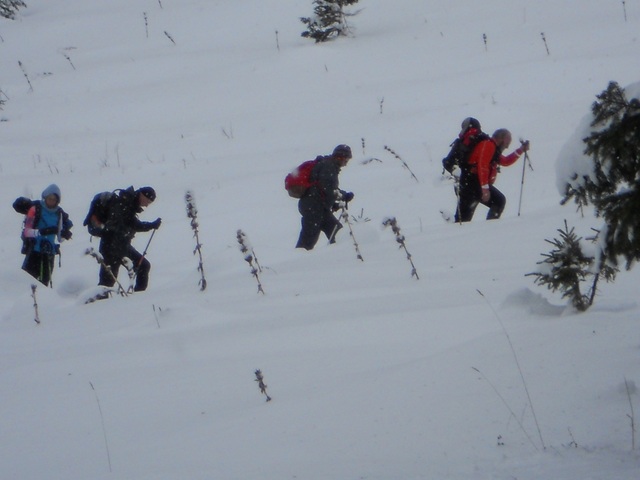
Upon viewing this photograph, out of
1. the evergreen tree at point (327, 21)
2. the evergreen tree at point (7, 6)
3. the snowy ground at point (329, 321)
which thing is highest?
the evergreen tree at point (7, 6)

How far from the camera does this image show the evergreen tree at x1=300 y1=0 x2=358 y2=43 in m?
19.2

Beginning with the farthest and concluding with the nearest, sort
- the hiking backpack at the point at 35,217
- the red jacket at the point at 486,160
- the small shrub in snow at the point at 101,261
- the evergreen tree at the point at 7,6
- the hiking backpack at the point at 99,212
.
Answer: the evergreen tree at the point at 7,6, the hiking backpack at the point at 35,217, the red jacket at the point at 486,160, the hiking backpack at the point at 99,212, the small shrub in snow at the point at 101,261

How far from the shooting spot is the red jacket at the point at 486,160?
8.47 m

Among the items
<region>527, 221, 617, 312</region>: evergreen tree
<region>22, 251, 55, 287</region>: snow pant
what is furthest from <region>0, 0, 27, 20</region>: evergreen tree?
<region>527, 221, 617, 312</region>: evergreen tree

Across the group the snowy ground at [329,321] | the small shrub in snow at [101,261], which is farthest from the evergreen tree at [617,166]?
the small shrub in snow at [101,261]

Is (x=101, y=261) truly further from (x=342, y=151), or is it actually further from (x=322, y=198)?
(x=342, y=151)

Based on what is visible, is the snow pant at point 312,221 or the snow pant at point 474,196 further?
the snow pant at point 474,196

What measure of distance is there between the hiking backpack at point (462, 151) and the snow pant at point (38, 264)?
15.1 ft

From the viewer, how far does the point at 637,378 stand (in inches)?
116

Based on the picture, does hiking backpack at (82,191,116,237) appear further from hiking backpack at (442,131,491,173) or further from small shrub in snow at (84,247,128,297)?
hiking backpack at (442,131,491,173)

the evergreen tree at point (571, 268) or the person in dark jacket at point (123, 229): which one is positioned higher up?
the person in dark jacket at point (123, 229)

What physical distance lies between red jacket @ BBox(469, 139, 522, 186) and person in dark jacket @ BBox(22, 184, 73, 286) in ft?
15.2

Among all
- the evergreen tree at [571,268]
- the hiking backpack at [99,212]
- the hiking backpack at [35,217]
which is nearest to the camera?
the evergreen tree at [571,268]

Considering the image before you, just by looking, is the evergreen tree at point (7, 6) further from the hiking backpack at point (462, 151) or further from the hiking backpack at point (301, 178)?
the hiking backpack at point (462, 151)
